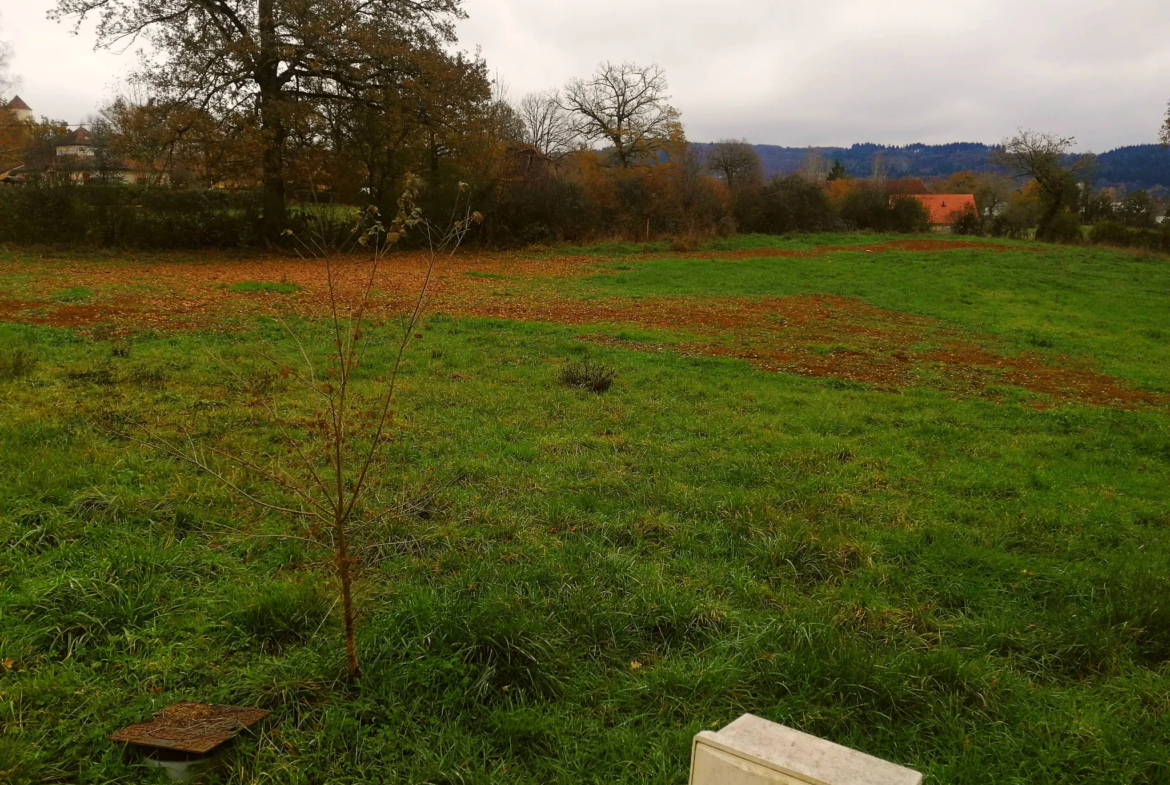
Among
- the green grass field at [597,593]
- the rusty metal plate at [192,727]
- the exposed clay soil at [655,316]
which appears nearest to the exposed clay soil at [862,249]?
the exposed clay soil at [655,316]

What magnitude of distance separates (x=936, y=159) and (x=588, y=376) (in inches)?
5680

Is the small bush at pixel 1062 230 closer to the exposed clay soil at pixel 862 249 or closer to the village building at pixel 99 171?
the exposed clay soil at pixel 862 249

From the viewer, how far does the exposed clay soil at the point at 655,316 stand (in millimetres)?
8523

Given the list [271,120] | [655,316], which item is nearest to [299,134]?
[271,120]

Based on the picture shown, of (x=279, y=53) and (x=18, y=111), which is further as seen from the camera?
(x=18, y=111)

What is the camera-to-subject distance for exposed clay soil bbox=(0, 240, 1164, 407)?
8.52m

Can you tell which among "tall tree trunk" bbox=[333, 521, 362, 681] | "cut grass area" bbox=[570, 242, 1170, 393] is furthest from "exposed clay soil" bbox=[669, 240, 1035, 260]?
"tall tree trunk" bbox=[333, 521, 362, 681]

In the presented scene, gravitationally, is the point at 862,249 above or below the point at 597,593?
above

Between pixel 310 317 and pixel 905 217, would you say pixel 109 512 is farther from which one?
pixel 905 217

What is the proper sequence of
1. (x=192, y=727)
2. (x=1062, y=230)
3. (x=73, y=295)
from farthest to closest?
(x=1062, y=230)
(x=73, y=295)
(x=192, y=727)

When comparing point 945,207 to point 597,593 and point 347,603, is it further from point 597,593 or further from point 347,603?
point 347,603

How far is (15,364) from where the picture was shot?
609cm

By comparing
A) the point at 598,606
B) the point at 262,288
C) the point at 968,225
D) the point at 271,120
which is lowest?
the point at 598,606

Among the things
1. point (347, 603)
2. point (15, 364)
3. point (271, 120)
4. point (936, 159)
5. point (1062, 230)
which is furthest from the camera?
A: point (936, 159)
